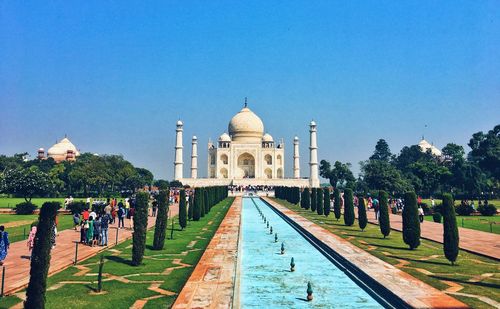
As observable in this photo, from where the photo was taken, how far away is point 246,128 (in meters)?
59.3

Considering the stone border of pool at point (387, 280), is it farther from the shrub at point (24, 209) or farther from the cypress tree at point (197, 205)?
the shrub at point (24, 209)

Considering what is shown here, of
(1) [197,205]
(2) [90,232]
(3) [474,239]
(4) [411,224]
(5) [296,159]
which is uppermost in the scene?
(5) [296,159]

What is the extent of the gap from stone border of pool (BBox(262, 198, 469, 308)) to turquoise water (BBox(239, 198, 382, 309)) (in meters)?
0.23

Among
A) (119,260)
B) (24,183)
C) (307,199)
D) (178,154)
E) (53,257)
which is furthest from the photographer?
(178,154)

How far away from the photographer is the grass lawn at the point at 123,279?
239 inches

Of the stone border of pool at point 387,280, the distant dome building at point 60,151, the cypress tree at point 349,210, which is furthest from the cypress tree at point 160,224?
the distant dome building at point 60,151

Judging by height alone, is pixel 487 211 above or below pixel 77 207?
below

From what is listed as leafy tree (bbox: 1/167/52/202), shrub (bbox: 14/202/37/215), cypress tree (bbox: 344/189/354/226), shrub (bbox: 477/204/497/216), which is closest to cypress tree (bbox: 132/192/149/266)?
cypress tree (bbox: 344/189/354/226)

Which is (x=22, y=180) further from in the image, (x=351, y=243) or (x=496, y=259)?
(x=496, y=259)

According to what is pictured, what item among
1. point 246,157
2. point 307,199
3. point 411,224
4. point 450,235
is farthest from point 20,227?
point 246,157

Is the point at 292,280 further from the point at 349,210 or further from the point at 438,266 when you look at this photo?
the point at 349,210

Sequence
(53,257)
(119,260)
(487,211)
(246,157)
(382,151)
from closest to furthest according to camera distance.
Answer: (119,260)
(53,257)
(487,211)
(246,157)
(382,151)

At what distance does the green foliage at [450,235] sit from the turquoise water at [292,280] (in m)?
2.35

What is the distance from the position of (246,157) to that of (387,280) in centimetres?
5143
